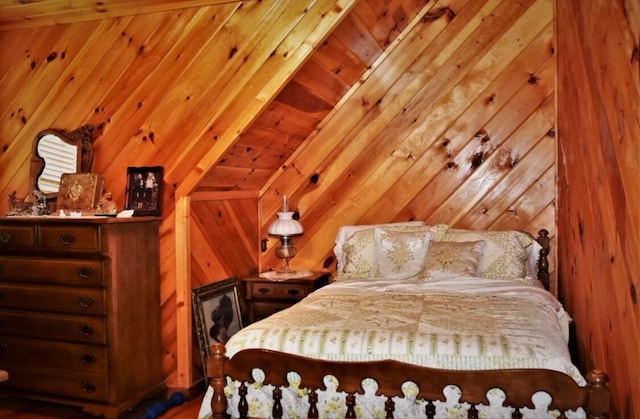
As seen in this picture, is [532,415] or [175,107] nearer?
[532,415]

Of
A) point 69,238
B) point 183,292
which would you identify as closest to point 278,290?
point 183,292

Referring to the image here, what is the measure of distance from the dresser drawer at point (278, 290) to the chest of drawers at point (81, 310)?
2.43 feet

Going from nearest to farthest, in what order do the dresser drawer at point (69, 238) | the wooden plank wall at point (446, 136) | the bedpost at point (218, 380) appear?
the bedpost at point (218, 380)
the dresser drawer at point (69, 238)
the wooden plank wall at point (446, 136)

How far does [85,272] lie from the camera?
2920mm

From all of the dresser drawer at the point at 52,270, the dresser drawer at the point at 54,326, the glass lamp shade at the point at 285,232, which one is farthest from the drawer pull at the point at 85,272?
the glass lamp shade at the point at 285,232

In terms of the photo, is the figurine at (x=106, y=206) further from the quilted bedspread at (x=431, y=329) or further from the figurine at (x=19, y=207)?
the quilted bedspread at (x=431, y=329)

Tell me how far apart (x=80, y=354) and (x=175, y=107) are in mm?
1431

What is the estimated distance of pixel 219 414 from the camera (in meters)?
2.06

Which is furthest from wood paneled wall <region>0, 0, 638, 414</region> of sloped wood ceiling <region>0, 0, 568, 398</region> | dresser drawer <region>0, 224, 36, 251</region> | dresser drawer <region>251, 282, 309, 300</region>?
dresser drawer <region>0, 224, 36, 251</region>

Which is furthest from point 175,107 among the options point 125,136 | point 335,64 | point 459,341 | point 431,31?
point 459,341

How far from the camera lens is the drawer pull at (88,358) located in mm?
2931

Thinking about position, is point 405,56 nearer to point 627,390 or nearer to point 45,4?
point 45,4

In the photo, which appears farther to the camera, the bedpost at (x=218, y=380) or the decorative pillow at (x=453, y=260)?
the decorative pillow at (x=453, y=260)

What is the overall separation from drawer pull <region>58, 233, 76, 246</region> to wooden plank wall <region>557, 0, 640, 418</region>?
2.52 metres
